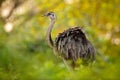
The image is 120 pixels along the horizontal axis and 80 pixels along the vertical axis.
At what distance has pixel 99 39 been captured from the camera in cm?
1473

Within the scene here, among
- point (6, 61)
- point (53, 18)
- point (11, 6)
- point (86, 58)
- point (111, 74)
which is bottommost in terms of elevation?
point (111, 74)

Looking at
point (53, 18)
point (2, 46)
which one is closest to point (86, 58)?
point (53, 18)

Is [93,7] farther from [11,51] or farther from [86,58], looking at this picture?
[11,51]

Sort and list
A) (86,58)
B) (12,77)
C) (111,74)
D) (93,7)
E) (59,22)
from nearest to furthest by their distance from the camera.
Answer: (111,74) < (12,77) < (86,58) < (93,7) < (59,22)

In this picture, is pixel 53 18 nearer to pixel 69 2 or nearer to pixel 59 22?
pixel 69 2

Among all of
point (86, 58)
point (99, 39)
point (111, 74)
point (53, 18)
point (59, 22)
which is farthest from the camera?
point (59, 22)

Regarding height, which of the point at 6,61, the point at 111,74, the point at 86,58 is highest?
the point at 86,58

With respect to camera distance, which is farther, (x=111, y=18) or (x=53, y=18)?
(x=111, y=18)

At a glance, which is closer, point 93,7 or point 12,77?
point 12,77

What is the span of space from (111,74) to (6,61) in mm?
839

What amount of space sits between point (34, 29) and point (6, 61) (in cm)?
1512

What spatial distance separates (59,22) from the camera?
60.6 feet

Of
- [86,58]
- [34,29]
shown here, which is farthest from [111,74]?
[34,29]

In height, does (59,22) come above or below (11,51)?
above
